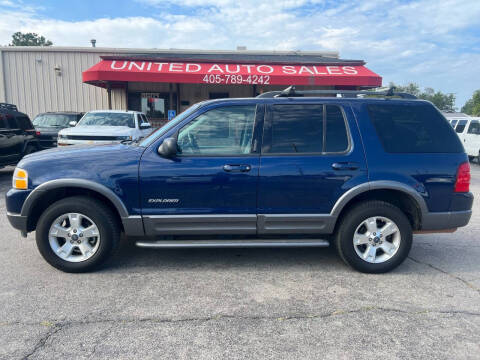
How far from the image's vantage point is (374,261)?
12.6ft

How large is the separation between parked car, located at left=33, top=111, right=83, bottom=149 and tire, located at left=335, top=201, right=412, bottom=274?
12065mm

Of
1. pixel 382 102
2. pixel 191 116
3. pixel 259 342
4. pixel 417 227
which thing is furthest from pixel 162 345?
pixel 382 102

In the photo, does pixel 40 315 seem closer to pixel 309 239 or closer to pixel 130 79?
pixel 309 239

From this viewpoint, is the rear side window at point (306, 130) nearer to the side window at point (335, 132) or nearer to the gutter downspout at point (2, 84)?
the side window at point (335, 132)

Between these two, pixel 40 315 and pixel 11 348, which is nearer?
pixel 11 348

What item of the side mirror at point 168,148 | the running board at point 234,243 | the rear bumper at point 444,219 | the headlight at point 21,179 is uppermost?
the side mirror at point 168,148

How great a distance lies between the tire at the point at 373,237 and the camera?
3799 mm

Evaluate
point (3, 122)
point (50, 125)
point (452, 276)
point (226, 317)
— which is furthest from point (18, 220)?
point (50, 125)

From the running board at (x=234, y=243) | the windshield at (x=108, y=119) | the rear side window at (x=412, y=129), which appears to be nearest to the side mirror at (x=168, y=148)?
the running board at (x=234, y=243)

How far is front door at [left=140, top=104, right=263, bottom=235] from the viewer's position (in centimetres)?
364

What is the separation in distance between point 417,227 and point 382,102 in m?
1.47

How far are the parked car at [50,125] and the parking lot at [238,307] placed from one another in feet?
30.6

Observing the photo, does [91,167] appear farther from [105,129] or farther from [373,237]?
[105,129]

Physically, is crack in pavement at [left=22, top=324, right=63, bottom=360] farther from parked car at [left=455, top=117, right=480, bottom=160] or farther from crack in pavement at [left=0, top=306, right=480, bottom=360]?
parked car at [left=455, top=117, right=480, bottom=160]
